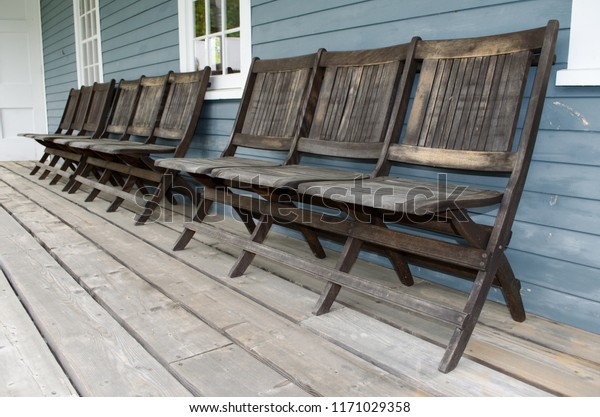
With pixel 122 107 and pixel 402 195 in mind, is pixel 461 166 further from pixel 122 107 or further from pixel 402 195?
pixel 122 107

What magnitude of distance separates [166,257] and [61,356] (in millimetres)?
1015

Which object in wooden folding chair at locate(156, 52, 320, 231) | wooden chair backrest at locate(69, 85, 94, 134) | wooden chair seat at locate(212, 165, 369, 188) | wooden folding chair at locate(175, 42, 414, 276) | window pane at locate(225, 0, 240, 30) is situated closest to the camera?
wooden chair seat at locate(212, 165, 369, 188)

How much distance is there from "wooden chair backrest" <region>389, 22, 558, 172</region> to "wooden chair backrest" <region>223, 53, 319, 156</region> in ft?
2.06

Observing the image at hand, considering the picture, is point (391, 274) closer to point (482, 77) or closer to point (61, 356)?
point (482, 77)

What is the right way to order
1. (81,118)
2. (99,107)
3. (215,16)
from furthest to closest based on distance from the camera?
(81,118) < (99,107) < (215,16)

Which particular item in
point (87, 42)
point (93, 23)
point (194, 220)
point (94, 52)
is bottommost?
point (194, 220)

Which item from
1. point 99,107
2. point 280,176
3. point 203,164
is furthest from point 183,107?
point 280,176

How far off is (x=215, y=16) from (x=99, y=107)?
1.77 metres

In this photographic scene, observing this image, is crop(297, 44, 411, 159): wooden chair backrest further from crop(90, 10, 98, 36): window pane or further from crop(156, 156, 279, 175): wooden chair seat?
crop(90, 10, 98, 36): window pane

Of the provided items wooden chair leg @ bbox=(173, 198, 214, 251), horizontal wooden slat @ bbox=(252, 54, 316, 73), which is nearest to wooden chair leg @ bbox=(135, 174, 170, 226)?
wooden chair leg @ bbox=(173, 198, 214, 251)

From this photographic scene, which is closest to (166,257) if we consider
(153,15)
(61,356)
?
(61,356)

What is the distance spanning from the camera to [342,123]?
2230 millimetres

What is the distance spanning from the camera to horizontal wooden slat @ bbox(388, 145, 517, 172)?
5.36ft
